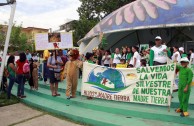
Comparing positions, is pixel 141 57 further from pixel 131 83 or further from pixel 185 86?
pixel 185 86

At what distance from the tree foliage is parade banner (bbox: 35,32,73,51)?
2651 cm

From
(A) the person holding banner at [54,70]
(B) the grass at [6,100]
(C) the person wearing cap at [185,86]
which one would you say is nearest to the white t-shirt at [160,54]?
(C) the person wearing cap at [185,86]

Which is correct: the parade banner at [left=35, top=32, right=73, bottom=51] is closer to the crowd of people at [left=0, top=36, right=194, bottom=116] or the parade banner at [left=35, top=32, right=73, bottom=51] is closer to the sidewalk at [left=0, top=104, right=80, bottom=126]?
the crowd of people at [left=0, top=36, right=194, bottom=116]

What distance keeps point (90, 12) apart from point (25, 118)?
3396cm

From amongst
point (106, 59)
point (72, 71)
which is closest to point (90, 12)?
point (106, 59)

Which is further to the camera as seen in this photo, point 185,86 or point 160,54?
point 160,54

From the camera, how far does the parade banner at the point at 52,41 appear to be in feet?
36.9

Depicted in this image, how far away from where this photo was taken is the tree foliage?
38.4 meters

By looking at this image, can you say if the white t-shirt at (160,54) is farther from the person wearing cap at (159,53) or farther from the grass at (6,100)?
the grass at (6,100)

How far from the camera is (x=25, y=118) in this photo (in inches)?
311

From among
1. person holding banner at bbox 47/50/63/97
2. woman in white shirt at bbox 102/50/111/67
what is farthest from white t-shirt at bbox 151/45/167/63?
woman in white shirt at bbox 102/50/111/67

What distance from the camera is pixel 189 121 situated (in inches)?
230

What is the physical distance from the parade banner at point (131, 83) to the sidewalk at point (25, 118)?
1508mm

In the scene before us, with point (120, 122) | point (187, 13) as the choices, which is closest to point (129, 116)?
point (120, 122)
